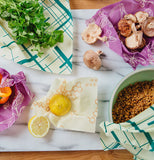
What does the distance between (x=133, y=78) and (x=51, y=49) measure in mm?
346

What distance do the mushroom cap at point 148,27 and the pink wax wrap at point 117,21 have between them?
26 millimetres

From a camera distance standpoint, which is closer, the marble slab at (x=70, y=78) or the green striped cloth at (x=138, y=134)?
the green striped cloth at (x=138, y=134)

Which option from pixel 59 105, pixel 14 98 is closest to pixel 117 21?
pixel 59 105

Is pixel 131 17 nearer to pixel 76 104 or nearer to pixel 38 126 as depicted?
pixel 76 104

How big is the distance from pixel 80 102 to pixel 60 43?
256 millimetres

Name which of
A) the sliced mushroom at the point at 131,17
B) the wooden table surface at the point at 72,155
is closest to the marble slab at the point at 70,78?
the wooden table surface at the point at 72,155

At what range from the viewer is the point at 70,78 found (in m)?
0.85

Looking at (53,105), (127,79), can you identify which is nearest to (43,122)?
(53,105)

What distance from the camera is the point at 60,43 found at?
0.86 metres

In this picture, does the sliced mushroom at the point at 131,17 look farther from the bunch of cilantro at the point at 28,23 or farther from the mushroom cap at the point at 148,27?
the bunch of cilantro at the point at 28,23

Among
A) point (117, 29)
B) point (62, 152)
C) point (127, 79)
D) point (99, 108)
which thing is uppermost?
point (117, 29)

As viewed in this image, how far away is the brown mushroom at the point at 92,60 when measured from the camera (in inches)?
31.9

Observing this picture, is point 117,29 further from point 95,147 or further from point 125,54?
point 95,147

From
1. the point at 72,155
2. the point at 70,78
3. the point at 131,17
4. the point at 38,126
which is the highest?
the point at 131,17
